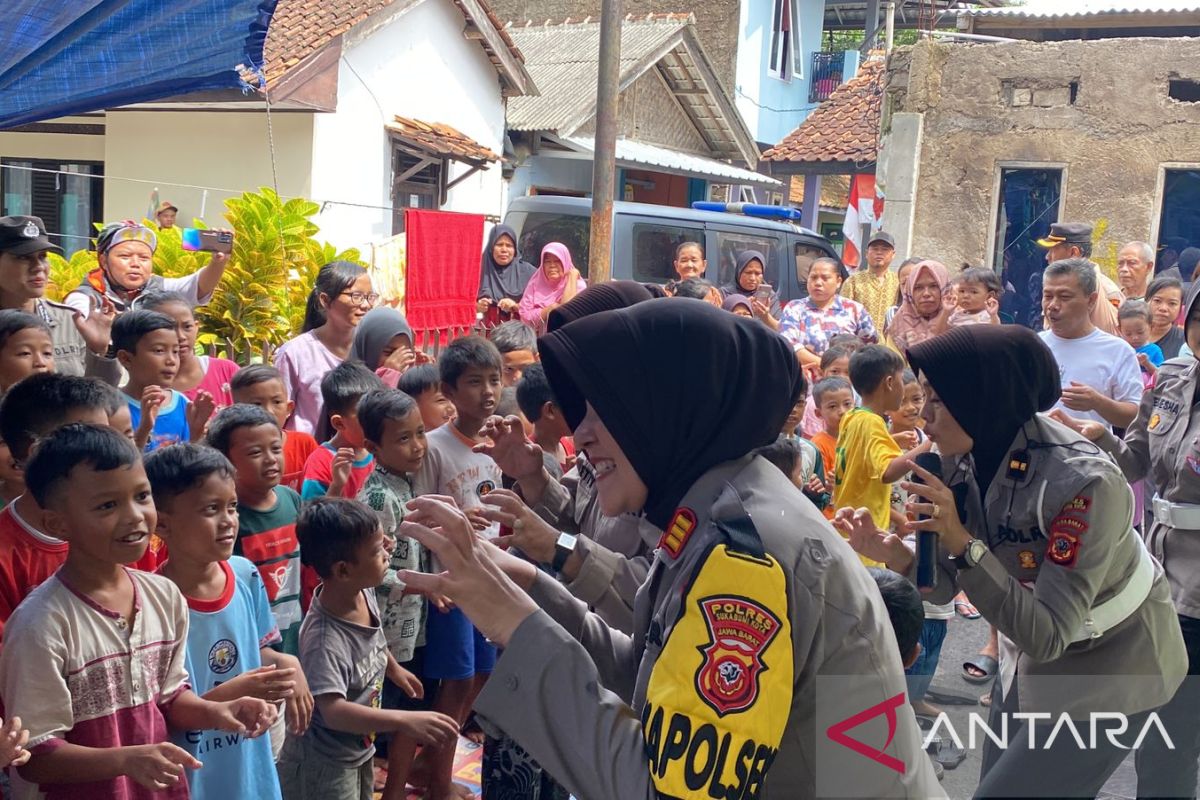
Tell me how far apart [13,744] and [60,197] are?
1386 centimetres

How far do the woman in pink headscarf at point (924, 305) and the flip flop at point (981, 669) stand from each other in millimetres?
2426

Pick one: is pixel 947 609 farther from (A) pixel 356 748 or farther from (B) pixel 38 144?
(B) pixel 38 144

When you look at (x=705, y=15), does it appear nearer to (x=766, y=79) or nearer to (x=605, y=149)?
(x=766, y=79)

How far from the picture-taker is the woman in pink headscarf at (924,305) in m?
7.64

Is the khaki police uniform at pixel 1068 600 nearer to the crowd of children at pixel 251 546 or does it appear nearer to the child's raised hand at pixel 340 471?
the crowd of children at pixel 251 546

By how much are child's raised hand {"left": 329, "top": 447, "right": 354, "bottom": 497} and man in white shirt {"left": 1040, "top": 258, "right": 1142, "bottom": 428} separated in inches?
136

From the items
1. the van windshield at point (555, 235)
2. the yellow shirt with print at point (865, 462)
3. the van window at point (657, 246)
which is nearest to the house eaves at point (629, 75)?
the van windshield at point (555, 235)

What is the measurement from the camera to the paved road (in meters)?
4.54

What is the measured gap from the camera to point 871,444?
489 centimetres

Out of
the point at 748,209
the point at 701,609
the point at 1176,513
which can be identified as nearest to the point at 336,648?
the point at 701,609

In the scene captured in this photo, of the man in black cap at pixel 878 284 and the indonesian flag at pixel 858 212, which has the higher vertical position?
the indonesian flag at pixel 858 212

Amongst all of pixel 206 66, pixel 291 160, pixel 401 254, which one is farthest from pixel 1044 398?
pixel 291 160

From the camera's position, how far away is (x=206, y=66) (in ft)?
11.5

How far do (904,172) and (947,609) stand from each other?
923 cm
